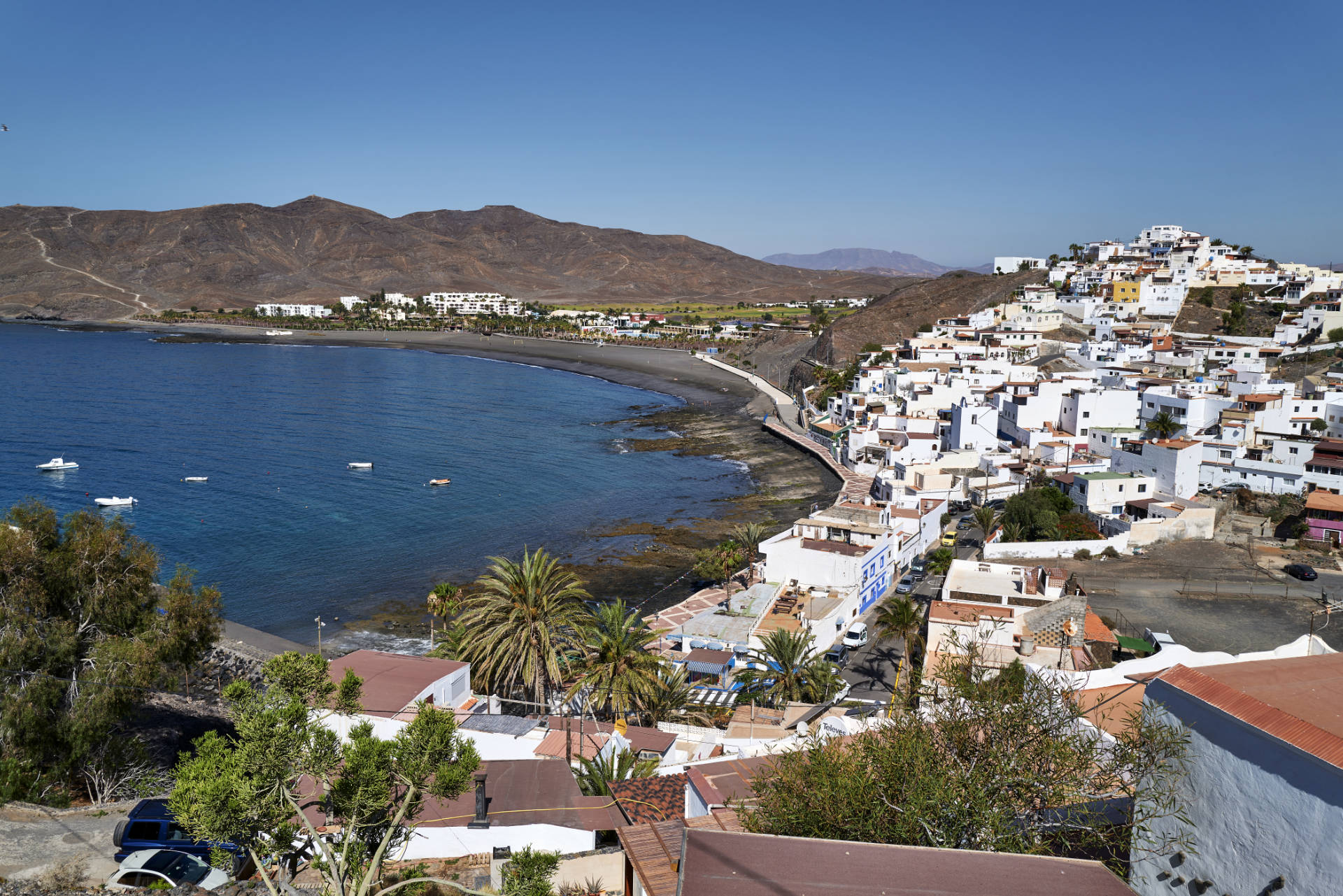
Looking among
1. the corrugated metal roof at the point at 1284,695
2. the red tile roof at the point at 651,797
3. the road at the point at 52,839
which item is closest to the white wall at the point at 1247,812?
the corrugated metal roof at the point at 1284,695

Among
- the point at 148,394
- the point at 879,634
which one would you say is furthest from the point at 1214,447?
the point at 148,394

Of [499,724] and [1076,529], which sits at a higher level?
[1076,529]

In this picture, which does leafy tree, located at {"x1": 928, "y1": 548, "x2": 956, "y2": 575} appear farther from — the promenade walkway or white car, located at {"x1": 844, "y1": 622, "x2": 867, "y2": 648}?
the promenade walkway

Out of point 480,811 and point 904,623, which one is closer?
point 480,811

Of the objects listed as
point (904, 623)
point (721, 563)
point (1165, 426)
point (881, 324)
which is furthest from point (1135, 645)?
point (881, 324)

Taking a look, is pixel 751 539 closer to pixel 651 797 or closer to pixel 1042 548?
pixel 1042 548

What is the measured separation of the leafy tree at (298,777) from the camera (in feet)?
21.6

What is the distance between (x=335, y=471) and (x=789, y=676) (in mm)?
38778

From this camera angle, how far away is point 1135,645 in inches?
843

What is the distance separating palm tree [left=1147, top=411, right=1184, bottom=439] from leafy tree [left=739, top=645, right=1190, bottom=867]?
1565 inches

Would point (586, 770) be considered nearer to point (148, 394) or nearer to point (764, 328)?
point (148, 394)

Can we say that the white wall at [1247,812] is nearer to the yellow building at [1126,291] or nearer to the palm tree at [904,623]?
the palm tree at [904,623]

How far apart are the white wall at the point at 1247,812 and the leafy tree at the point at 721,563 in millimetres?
21399

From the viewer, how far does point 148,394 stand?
78688 millimetres
